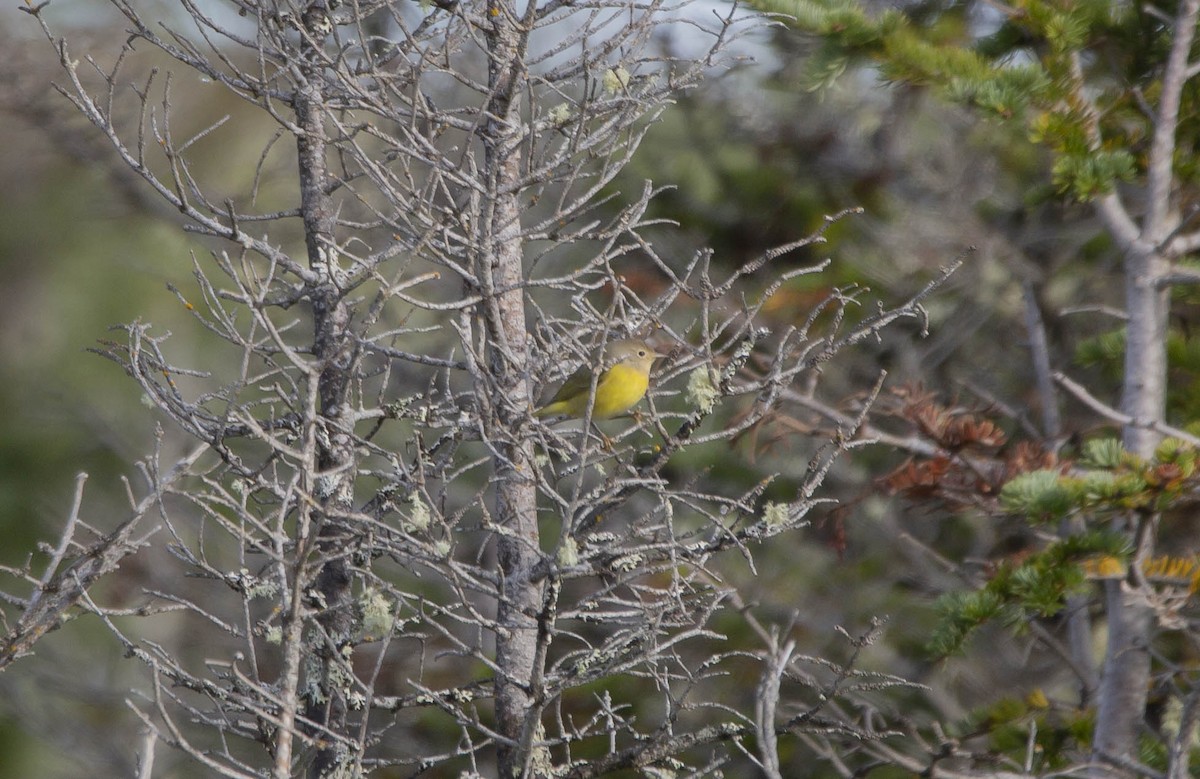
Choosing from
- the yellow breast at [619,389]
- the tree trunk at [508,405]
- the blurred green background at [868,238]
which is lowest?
the tree trunk at [508,405]

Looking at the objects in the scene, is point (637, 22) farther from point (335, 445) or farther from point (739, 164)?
point (739, 164)

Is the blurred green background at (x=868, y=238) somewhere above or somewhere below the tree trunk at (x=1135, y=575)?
above

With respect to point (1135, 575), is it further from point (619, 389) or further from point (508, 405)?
point (508, 405)

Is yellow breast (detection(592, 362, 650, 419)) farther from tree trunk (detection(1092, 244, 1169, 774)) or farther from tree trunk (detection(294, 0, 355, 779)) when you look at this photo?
tree trunk (detection(1092, 244, 1169, 774))

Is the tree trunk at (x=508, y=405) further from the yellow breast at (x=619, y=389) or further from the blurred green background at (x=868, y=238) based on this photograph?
the blurred green background at (x=868, y=238)

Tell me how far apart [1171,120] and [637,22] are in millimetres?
2334

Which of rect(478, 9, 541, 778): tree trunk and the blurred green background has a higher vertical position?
the blurred green background

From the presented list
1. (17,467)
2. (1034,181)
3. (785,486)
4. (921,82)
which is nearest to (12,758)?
(17,467)

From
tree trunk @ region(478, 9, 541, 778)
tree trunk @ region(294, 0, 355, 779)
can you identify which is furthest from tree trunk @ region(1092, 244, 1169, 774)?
tree trunk @ region(294, 0, 355, 779)

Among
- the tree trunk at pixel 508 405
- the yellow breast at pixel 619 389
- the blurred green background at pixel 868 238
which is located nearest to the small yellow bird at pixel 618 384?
the yellow breast at pixel 619 389

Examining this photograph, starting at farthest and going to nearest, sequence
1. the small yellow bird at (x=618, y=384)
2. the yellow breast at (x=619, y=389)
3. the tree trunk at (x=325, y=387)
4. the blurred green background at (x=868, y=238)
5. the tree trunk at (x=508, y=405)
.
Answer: the blurred green background at (x=868, y=238)
the yellow breast at (x=619, y=389)
the small yellow bird at (x=618, y=384)
the tree trunk at (x=325, y=387)
the tree trunk at (x=508, y=405)

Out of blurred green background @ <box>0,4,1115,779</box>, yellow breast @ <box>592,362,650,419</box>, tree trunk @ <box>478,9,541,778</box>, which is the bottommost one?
tree trunk @ <box>478,9,541,778</box>

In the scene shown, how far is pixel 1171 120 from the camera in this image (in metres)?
4.88

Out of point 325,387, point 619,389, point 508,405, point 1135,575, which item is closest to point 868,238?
point 619,389
